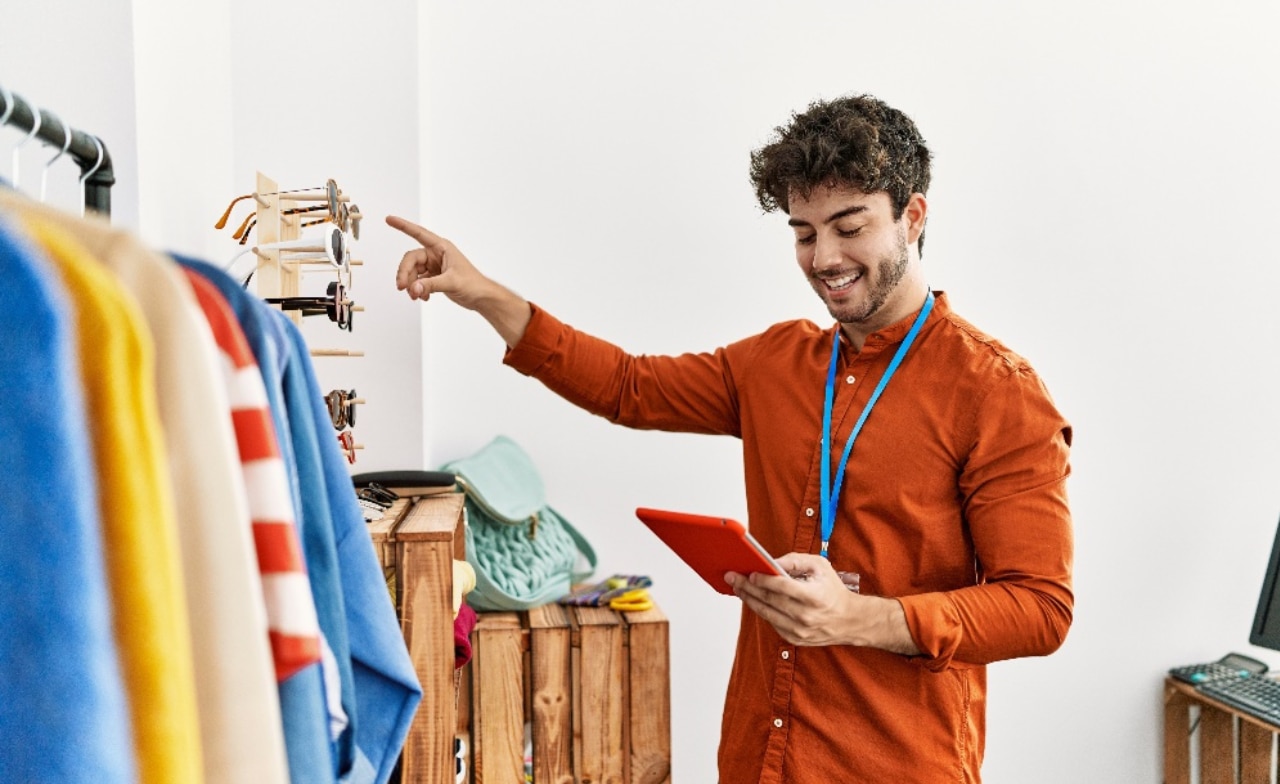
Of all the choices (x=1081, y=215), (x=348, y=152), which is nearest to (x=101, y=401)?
(x=348, y=152)

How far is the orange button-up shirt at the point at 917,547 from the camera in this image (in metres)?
1.43

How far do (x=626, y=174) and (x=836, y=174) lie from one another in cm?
114

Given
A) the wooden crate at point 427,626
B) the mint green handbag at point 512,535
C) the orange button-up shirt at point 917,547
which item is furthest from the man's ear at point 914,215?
the mint green handbag at point 512,535

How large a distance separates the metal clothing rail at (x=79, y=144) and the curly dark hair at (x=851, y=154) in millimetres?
973

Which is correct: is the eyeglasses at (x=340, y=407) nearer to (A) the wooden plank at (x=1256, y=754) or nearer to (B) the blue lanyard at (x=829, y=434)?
(B) the blue lanyard at (x=829, y=434)

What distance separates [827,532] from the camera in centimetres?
157

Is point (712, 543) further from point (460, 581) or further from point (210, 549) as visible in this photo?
point (210, 549)

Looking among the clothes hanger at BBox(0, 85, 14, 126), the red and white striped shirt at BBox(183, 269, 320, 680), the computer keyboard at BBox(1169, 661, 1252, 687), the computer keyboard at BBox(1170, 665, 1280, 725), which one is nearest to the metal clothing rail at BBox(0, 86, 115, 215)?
the clothes hanger at BBox(0, 85, 14, 126)

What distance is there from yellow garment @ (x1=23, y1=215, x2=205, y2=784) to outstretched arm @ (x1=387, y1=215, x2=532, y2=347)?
1151 millimetres

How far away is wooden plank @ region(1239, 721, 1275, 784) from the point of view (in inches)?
105

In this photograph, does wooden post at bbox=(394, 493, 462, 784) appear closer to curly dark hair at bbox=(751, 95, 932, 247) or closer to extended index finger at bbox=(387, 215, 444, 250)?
extended index finger at bbox=(387, 215, 444, 250)

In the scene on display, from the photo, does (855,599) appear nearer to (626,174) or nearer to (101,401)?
(101,401)

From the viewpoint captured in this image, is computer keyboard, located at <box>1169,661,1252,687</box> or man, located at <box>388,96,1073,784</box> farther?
computer keyboard, located at <box>1169,661,1252,687</box>

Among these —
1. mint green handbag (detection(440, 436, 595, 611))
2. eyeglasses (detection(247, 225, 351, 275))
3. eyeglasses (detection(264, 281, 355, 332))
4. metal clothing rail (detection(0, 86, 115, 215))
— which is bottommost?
mint green handbag (detection(440, 436, 595, 611))
